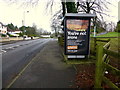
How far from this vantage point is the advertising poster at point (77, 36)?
741cm

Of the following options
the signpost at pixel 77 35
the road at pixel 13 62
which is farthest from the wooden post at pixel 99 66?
the signpost at pixel 77 35

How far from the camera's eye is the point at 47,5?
46.8ft

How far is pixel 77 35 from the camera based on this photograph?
753cm

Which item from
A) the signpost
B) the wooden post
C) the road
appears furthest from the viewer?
the signpost

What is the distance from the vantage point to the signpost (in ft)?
24.1

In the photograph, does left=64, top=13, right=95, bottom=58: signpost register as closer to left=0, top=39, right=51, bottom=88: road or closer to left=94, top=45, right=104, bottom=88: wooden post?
left=0, top=39, right=51, bottom=88: road

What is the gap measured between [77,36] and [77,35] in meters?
0.06

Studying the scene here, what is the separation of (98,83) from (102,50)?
894mm

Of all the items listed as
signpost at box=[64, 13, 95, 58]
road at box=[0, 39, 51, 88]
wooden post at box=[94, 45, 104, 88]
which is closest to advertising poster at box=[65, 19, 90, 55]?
signpost at box=[64, 13, 95, 58]

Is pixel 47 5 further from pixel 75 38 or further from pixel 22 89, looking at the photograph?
pixel 22 89

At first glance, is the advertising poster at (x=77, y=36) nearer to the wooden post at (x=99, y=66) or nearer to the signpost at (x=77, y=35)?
the signpost at (x=77, y=35)

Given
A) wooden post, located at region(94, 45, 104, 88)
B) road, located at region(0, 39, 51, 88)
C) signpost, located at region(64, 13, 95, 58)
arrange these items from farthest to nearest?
signpost, located at region(64, 13, 95, 58)
road, located at region(0, 39, 51, 88)
wooden post, located at region(94, 45, 104, 88)

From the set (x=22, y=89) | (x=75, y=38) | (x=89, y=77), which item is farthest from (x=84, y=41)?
(x=22, y=89)

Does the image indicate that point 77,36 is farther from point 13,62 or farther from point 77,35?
point 13,62
